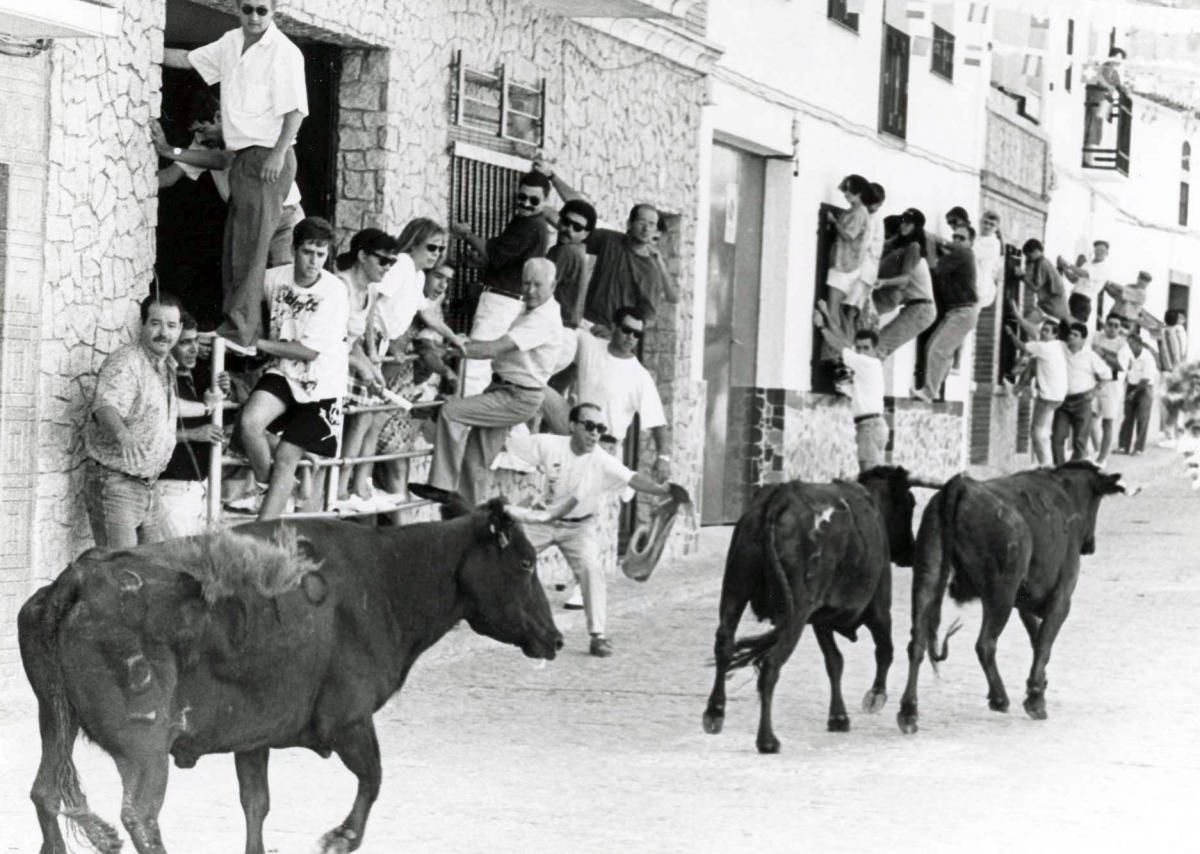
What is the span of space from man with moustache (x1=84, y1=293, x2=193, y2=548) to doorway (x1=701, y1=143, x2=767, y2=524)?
10264 millimetres

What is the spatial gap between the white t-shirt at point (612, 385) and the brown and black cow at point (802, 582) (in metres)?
4.32

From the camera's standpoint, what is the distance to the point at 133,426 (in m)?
10.6

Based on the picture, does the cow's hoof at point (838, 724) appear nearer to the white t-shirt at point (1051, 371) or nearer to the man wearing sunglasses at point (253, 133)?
the man wearing sunglasses at point (253, 133)

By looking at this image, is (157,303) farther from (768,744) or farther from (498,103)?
(498,103)

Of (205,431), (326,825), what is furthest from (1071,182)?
(326,825)

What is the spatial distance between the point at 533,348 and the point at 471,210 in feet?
4.98

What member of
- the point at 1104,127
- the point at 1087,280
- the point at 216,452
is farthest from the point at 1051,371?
the point at 216,452

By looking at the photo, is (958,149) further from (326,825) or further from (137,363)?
(326,825)

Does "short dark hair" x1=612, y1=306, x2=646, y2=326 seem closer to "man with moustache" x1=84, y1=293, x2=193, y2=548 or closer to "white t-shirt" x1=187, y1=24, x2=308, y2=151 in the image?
"white t-shirt" x1=187, y1=24, x2=308, y2=151

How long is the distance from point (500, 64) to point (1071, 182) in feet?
71.9

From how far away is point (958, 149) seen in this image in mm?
27766

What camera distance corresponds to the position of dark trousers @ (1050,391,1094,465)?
27.8 meters

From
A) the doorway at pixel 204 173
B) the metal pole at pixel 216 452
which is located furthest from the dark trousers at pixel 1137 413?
the metal pole at pixel 216 452

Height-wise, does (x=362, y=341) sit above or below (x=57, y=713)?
above
